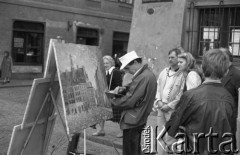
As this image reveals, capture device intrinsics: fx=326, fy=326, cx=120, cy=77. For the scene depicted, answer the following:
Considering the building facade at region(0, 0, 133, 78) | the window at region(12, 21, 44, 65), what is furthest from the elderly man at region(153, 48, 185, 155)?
the window at region(12, 21, 44, 65)

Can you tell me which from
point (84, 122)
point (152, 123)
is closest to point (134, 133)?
point (84, 122)

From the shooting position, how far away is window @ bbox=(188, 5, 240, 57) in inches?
280

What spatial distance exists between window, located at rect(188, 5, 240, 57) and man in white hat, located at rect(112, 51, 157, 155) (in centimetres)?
361

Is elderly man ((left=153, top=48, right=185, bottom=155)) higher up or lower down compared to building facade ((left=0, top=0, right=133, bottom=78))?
lower down

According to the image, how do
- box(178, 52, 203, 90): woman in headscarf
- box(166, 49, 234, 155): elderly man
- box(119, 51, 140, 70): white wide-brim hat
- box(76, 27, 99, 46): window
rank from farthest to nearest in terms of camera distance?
box(76, 27, 99, 46): window
box(178, 52, 203, 90): woman in headscarf
box(119, 51, 140, 70): white wide-brim hat
box(166, 49, 234, 155): elderly man

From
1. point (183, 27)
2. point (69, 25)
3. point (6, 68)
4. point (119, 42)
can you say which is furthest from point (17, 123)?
point (119, 42)

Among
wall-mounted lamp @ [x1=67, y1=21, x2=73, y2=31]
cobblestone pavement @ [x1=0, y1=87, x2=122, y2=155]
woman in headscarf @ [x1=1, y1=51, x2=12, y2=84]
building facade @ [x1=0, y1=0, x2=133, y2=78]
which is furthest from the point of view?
wall-mounted lamp @ [x1=67, y1=21, x2=73, y2=31]

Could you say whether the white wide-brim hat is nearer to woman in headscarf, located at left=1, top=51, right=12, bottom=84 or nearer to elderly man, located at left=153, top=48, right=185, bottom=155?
elderly man, located at left=153, top=48, right=185, bottom=155

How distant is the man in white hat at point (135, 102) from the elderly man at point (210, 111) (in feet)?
4.25

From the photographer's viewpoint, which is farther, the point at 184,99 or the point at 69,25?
the point at 69,25

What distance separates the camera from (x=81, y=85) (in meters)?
3.94

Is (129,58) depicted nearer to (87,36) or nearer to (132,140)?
(132,140)

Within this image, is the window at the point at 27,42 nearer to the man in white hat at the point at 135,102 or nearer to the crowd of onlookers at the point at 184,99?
the crowd of onlookers at the point at 184,99

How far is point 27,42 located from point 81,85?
14.9 meters
